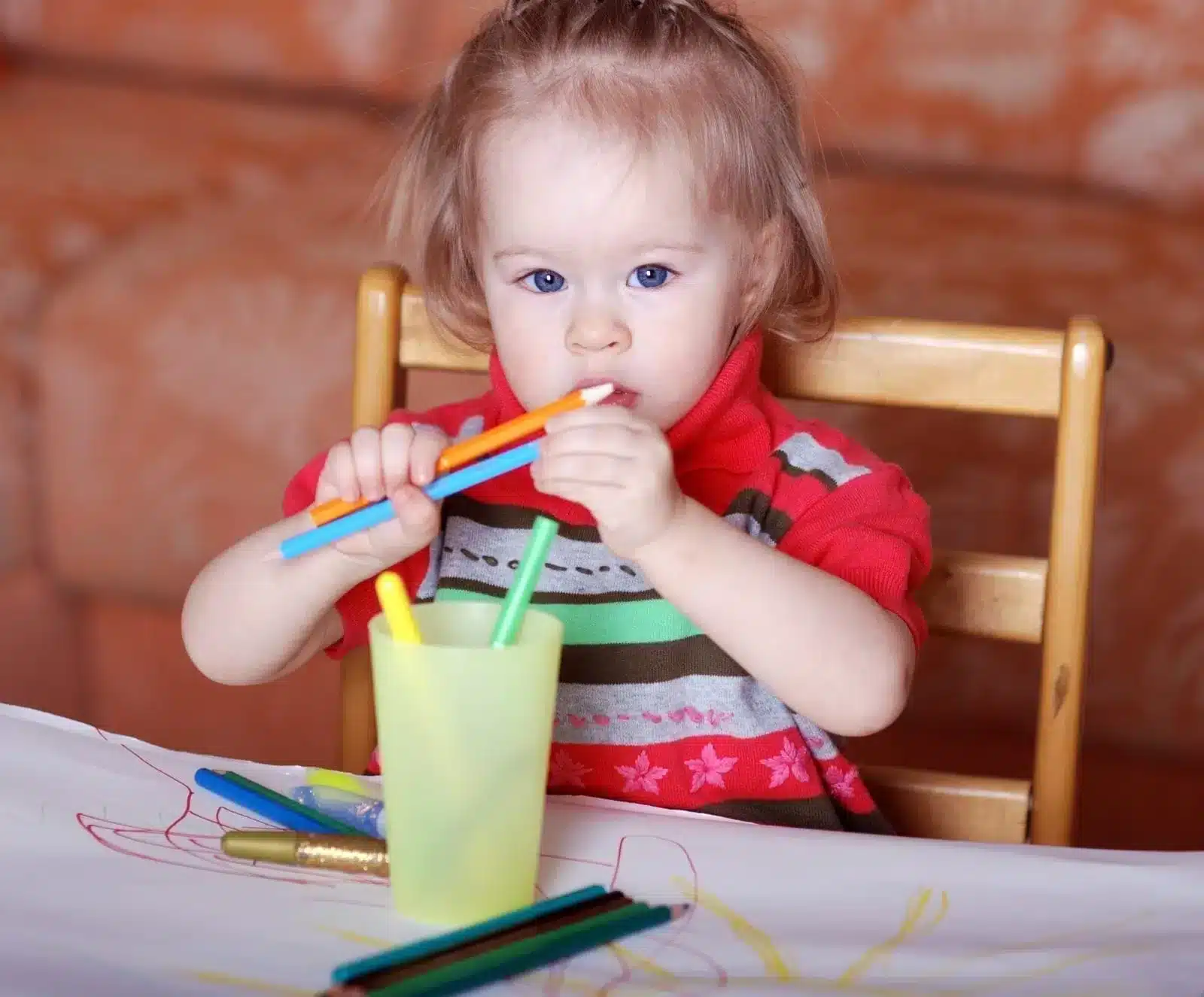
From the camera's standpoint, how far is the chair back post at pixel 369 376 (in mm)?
987

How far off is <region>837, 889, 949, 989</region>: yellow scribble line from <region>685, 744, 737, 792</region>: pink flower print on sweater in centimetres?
28

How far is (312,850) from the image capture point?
632 millimetres

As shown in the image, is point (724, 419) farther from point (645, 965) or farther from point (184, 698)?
point (184, 698)

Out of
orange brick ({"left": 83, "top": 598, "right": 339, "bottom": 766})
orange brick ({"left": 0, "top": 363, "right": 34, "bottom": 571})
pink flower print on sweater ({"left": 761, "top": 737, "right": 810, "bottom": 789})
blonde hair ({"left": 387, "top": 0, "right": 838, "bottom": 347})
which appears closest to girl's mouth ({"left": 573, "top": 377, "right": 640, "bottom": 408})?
blonde hair ({"left": 387, "top": 0, "right": 838, "bottom": 347})

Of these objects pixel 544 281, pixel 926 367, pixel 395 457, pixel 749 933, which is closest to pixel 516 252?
pixel 544 281

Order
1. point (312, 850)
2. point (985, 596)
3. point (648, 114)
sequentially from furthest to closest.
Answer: point (985, 596)
point (648, 114)
point (312, 850)

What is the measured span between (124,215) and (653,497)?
131cm

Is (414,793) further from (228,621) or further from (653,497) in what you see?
(228,621)

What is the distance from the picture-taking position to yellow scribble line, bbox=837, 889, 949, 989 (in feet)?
1.82

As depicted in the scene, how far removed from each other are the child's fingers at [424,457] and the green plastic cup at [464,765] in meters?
0.15

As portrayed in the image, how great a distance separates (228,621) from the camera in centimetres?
87

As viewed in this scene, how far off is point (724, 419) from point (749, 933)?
39 cm

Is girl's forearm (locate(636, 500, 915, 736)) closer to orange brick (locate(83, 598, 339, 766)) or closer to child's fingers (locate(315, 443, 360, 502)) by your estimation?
child's fingers (locate(315, 443, 360, 502))

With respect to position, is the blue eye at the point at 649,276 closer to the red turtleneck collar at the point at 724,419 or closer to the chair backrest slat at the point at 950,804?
the red turtleneck collar at the point at 724,419
